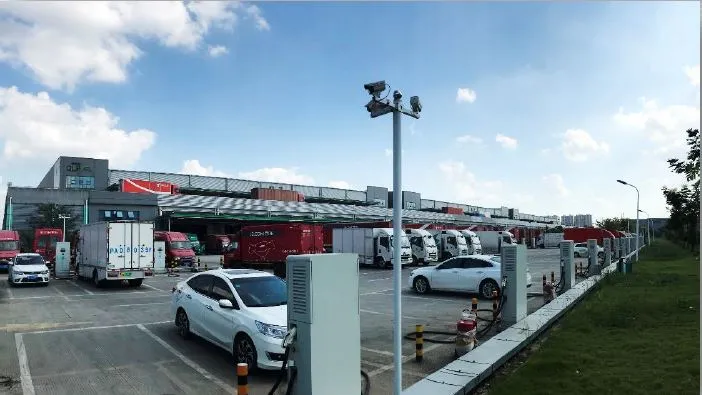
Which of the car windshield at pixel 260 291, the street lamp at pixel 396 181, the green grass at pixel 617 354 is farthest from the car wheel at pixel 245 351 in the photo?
the green grass at pixel 617 354

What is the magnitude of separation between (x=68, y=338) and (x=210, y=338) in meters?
3.92

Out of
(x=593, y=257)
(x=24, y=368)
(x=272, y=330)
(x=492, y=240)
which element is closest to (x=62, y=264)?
(x=24, y=368)

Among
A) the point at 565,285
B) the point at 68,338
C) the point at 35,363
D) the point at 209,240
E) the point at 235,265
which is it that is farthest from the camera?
the point at 209,240

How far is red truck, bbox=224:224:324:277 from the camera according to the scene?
2848 cm

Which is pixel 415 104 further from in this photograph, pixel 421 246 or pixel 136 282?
pixel 421 246

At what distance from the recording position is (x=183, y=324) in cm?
1091

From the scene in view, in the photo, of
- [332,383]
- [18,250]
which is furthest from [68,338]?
[18,250]

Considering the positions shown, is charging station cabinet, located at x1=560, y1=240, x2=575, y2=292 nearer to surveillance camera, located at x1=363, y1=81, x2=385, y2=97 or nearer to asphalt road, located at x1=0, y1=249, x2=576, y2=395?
asphalt road, located at x1=0, y1=249, x2=576, y2=395

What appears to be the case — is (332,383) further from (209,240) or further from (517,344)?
(209,240)

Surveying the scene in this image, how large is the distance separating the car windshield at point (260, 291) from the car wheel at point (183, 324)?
2098 mm

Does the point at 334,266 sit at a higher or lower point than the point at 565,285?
higher

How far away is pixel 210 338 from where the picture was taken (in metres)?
9.59

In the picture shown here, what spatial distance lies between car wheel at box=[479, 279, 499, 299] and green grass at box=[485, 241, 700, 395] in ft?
10.2

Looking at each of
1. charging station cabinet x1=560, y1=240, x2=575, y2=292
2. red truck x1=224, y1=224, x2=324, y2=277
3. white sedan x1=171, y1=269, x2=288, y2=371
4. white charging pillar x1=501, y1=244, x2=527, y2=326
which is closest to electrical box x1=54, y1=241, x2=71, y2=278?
red truck x1=224, y1=224, x2=324, y2=277
